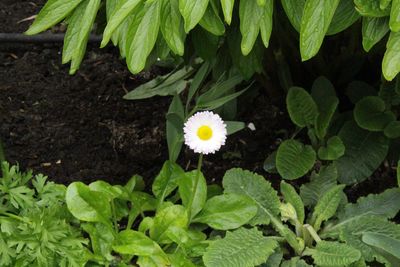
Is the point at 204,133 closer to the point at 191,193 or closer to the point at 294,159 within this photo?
the point at 191,193

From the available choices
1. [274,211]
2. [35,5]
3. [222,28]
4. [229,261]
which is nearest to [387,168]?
[274,211]

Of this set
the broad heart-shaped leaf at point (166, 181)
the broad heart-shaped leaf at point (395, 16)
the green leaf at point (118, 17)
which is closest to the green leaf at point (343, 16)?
the broad heart-shaped leaf at point (395, 16)

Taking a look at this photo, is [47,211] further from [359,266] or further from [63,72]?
[63,72]

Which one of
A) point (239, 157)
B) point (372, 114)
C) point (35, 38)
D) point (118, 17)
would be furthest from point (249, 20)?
point (35, 38)

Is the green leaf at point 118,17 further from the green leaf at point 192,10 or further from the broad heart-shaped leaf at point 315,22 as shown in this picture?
the broad heart-shaped leaf at point 315,22

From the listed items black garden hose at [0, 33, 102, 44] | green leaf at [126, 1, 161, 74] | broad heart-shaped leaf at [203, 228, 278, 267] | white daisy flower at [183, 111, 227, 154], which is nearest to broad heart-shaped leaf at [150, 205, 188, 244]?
broad heart-shaped leaf at [203, 228, 278, 267]

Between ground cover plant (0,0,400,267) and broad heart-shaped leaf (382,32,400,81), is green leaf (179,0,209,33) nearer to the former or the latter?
ground cover plant (0,0,400,267)

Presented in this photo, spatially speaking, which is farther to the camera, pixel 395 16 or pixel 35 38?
pixel 35 38
